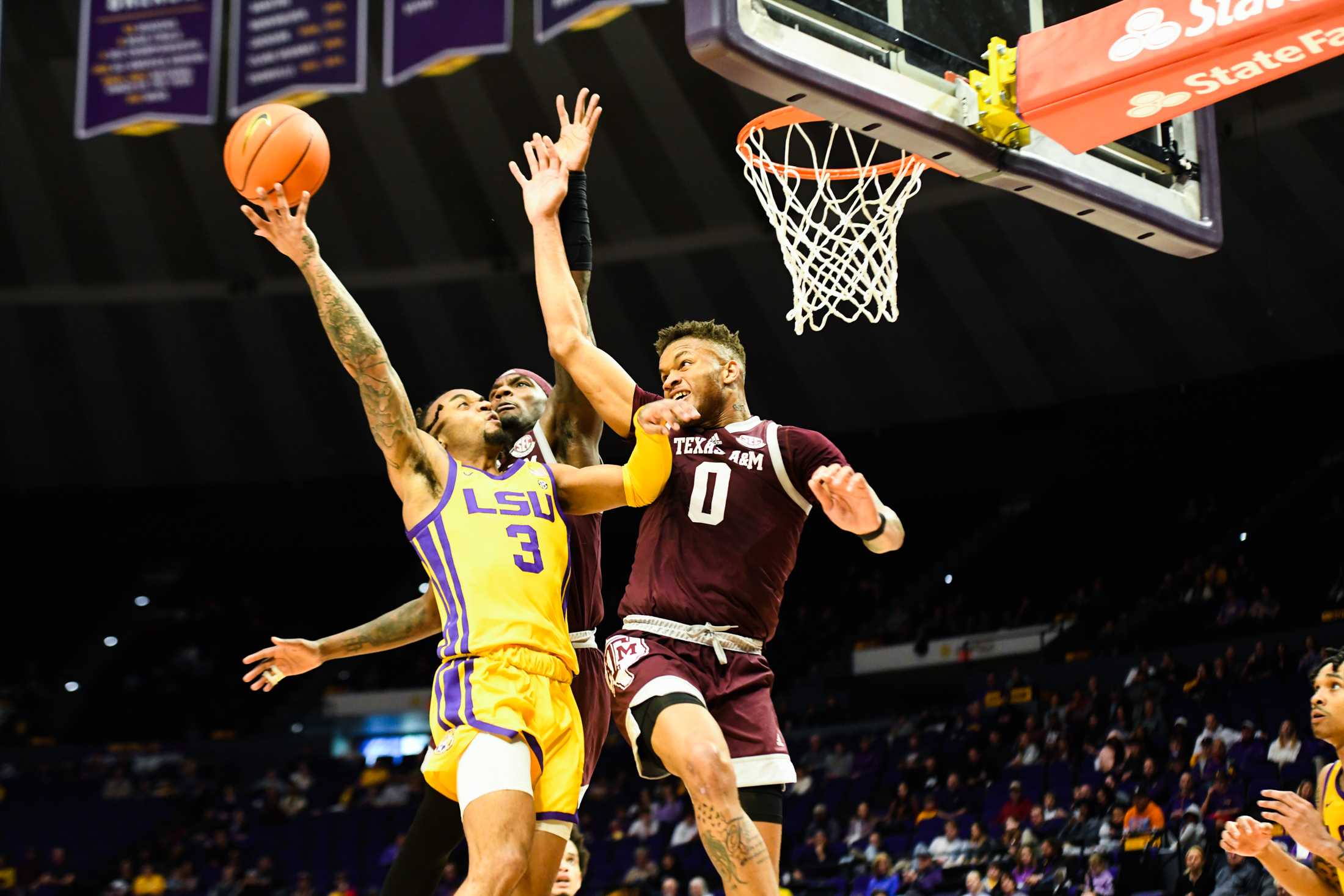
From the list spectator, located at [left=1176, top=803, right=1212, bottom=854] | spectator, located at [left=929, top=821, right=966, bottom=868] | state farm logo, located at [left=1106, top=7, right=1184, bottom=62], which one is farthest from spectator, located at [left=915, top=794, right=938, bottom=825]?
state farm logo, located at [left=1106, top=7, right=1184, bottom=62]

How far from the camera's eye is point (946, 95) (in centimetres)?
626

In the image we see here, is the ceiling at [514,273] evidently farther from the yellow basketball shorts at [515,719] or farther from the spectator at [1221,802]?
the yellow basketball shorts at [515,719]

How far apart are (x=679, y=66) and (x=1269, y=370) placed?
10279 mm

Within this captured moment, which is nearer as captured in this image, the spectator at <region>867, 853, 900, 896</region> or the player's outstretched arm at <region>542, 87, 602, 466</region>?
the player's outstretched arm at <region>542, 87, 602, 466</region>

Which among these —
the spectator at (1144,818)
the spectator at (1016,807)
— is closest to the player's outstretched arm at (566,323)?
the spectator at (1144,818)

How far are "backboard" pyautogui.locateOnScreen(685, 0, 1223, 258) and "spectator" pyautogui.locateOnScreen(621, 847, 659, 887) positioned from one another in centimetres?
1066

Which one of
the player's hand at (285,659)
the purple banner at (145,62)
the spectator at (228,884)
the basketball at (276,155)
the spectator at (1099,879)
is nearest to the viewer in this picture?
the player's hand at (285,659)

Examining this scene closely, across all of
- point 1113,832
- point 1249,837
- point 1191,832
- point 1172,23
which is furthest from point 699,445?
point 1113,832

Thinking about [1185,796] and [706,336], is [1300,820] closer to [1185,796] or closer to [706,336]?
[706,336]

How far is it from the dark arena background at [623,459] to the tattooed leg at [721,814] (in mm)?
9786

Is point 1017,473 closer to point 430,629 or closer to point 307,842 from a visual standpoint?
point 307,842

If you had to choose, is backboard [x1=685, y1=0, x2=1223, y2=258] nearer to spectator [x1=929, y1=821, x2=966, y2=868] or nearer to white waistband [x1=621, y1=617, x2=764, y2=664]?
white waistband [x1=621, y1=617, x2=764, y2=664]

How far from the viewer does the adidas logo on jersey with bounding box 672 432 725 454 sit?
213 inches

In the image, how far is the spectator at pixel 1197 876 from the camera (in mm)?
10391
